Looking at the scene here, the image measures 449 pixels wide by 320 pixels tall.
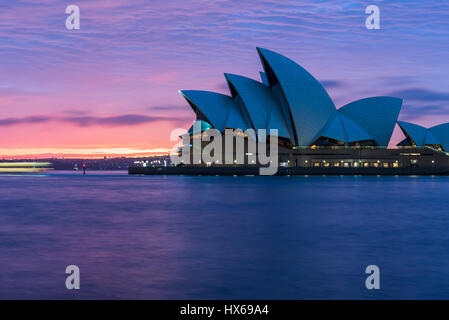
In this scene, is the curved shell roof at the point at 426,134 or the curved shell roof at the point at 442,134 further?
the curved shell roof at the point at 442,134

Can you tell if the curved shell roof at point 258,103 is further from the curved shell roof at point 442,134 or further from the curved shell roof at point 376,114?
the curved shell roof at point 442,134

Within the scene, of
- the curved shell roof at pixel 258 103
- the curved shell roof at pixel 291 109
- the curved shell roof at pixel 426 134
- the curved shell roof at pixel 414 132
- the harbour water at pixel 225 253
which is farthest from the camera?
the curved shell roof at pixel 426 134

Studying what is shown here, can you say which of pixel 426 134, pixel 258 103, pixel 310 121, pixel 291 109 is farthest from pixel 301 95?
pixel 426 134

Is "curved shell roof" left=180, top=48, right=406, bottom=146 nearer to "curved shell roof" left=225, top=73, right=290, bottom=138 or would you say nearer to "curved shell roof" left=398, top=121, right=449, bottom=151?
"curved shell roof" left=225, top=73, right=290, bottom=138

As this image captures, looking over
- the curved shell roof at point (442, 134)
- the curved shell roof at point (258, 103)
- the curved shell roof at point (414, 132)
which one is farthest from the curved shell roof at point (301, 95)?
the curved shell roof at point (442, 134)

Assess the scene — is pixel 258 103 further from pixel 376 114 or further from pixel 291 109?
pixel 376 114

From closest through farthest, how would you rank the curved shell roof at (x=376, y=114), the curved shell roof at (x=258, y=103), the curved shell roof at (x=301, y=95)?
the curved shell roof at (x=301, y=95)
the curved shell roof at (x=258, y=103)
the curved shell roof at (x=376, y=114)

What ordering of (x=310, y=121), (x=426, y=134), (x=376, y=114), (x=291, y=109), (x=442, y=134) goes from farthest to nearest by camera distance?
(x=442, y=134)
(x=426, y=134)
(x=376, y=114)
(x=310, y=121)
(x=291, y=109)

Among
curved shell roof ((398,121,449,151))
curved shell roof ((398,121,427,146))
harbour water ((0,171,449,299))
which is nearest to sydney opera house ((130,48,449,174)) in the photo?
curved shell roof ((398,121,427,146))
